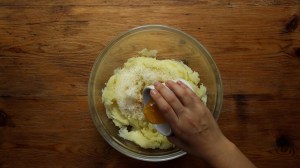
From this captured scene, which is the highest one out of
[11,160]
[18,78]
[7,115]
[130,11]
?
[130,11]

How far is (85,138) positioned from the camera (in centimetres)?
124

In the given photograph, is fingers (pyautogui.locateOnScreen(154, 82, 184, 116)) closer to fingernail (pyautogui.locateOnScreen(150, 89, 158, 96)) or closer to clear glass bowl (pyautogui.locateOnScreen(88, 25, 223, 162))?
fingernail (pyautogui.locateOnScreen(150, 89, 158, 96))

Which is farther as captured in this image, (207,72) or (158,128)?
(207,72)

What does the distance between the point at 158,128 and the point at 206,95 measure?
0.81 feet

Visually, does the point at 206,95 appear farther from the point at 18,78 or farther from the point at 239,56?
the point at 18,78

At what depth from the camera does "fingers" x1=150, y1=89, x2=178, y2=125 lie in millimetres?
1003

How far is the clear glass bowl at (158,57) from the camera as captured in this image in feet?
3.93

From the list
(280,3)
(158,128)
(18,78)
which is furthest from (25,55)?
(280,3)

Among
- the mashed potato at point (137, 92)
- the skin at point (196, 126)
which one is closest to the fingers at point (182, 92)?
the skin at point (196, 126)

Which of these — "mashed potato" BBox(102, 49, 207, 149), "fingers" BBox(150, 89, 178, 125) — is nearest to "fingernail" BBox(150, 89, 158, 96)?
"fingers" BBox(150, 89, 178, 125)

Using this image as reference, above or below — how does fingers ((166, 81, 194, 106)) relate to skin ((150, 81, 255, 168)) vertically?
above

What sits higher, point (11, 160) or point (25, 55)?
point (25, 55)

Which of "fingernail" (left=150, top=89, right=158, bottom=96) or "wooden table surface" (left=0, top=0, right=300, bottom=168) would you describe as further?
"wooden table surface" (left=0, top=0, right=300, bottom=168)

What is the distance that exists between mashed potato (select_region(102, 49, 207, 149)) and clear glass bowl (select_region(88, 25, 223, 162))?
1.1 inches
